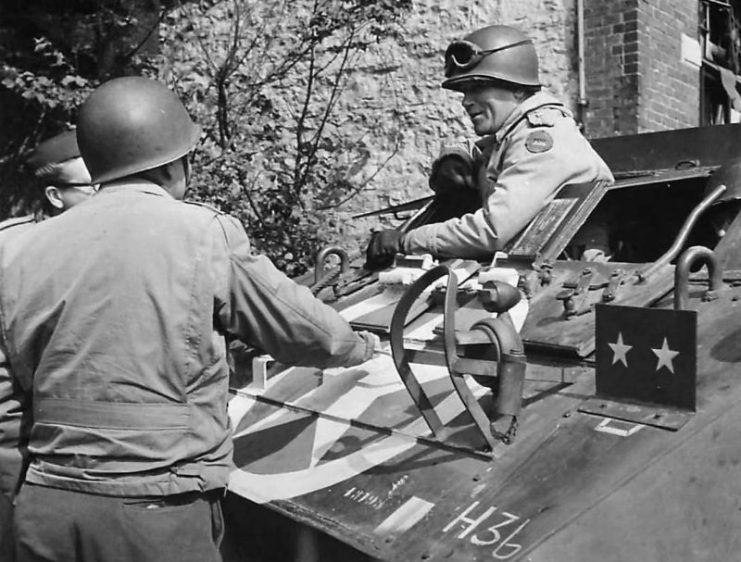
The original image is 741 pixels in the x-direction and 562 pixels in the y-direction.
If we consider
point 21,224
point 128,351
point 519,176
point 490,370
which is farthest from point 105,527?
point 519,176

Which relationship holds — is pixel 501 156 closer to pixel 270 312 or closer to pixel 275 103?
pixel 270 312

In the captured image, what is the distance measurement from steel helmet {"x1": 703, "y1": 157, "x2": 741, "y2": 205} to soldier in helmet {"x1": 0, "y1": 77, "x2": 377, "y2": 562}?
6.78ft

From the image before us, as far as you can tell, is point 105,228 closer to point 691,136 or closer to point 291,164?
point 691,136

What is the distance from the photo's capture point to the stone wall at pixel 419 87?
8.71m

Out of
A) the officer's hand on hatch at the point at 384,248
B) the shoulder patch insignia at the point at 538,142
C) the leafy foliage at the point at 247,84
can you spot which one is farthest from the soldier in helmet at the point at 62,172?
the leafy foliage at the point at 247,84

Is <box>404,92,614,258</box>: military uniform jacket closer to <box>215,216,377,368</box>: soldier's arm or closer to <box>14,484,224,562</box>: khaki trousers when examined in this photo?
<box>215,216,377,368</box>: soldier's arm

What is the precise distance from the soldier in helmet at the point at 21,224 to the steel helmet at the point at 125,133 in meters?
0.27

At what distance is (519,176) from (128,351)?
2062 millimetres

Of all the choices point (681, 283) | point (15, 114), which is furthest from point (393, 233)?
point (15, 114)

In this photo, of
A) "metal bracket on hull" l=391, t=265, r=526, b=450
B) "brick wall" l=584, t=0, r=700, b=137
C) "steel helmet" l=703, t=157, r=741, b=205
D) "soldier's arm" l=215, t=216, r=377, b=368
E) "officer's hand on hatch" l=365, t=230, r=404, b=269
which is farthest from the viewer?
"brick wall" l=584, t=0, r=700, b=137

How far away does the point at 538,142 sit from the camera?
3910 millimetres

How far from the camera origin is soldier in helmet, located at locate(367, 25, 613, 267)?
3.78m

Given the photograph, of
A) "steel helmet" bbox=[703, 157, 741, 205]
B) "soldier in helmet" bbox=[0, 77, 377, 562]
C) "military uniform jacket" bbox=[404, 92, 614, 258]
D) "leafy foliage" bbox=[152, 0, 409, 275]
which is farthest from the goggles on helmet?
"leafy foliage" bbox=[152, 0, 409, 275]

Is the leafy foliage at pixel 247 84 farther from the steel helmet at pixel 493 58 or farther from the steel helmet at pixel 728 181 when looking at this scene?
the steel helmet at pixel 728 181
